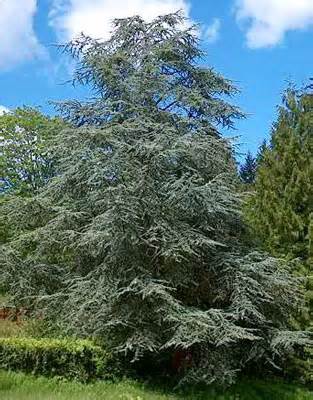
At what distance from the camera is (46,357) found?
10.0m

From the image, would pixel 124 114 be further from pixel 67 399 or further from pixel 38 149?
pixel 38 149

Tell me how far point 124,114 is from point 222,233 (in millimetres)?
3276

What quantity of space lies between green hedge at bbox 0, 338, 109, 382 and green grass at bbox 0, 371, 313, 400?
285 mm

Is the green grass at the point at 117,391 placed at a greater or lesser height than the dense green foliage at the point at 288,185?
lesser

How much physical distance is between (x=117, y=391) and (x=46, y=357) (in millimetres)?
1350

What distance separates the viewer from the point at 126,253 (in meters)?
11.1

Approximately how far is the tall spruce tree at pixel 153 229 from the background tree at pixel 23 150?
11035 millimetres

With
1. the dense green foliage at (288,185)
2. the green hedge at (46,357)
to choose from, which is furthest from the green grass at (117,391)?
the dense green foliage at (288,185)

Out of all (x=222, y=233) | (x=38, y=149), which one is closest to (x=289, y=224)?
(x=222, y=233)

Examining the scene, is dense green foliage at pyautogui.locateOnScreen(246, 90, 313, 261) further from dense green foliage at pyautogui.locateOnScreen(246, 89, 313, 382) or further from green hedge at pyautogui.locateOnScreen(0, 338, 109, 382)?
green hedge at pyautogui.locateOnScreen(0, 338, 109, 382)

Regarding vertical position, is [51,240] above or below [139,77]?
below

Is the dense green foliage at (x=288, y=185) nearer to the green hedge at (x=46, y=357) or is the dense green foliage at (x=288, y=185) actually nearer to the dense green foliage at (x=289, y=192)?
the dense green foliage at (x=289, y=192)

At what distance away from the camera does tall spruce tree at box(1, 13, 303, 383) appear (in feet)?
35.3

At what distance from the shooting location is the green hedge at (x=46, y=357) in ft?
32.8
